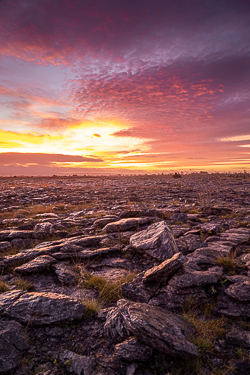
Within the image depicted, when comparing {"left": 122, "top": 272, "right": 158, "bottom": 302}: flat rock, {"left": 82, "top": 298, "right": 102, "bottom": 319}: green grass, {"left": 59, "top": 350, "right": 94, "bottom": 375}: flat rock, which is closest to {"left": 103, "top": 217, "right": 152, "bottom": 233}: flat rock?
{"left": 122, "top": 272, "right": 158, "bottom": 302}: flat rock

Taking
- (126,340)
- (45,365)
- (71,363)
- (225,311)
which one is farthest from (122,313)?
(225,311)

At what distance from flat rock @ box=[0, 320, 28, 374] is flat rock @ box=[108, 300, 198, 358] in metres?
1.85

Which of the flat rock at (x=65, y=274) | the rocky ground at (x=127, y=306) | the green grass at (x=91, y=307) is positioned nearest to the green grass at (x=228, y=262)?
the rocky ground at (x=127, y=306)

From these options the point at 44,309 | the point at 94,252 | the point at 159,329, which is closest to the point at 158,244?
the point at 94,252

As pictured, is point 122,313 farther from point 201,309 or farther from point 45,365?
point 201,309

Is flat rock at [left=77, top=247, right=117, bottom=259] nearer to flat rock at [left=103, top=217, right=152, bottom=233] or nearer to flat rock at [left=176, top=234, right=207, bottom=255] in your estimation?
flat rock at [left=103, top=217, right=152, bottom=233]

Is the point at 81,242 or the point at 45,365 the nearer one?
the point at 45,365

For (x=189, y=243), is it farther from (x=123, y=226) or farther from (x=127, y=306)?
(x=127, y=306)

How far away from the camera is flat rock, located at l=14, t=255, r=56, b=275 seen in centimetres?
630

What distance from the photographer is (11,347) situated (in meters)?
3.58

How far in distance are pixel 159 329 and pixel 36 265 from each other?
14.0 feet

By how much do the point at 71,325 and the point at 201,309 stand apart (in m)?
2.95

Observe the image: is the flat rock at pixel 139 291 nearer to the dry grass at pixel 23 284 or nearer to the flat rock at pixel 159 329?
the flat rock at pixel 159 329

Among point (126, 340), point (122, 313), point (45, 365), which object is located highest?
point (122, 313)
